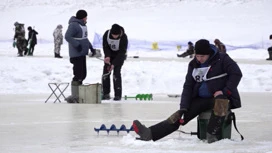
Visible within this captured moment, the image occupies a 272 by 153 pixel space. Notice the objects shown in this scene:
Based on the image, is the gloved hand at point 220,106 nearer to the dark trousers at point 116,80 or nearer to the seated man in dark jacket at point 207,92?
the seated man in dark jacket at point 207,92

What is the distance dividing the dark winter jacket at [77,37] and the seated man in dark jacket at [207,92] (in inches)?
263

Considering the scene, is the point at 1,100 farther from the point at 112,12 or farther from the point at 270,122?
the point at 112,12

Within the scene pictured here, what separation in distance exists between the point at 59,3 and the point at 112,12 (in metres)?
9.98

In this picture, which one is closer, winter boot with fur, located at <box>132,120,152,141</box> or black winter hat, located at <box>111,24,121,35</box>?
winter boot with fur, located at <box>132,120,152,141</box>

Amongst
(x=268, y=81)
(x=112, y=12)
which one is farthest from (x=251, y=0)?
(x=268, y=81)

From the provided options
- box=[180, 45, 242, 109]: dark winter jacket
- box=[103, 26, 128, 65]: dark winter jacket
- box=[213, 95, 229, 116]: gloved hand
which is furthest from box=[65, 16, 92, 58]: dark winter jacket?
box=[213, 95, 229, 116]: gloved hand

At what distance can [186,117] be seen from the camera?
354 inches

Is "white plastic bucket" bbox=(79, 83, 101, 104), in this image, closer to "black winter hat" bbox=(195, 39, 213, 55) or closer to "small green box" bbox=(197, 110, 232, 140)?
"small green box" bbox=(197, 110, 232, 140)

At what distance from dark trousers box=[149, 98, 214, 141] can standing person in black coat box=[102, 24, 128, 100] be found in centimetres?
671

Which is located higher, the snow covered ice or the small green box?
the small green box

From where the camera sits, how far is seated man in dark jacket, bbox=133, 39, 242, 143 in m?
8.66

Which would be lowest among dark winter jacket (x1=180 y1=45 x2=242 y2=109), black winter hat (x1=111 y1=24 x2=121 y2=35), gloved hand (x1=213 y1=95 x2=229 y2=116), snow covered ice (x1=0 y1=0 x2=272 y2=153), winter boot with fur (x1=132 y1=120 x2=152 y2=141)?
snow covered ice (x1=0 y1=0 x2=272 y2=153)

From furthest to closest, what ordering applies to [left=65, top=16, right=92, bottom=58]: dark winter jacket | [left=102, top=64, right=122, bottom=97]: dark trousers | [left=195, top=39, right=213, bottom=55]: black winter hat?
[left=102, top=64, right=122, bottom=97]: dark trousers → [left=65, top=16, right=92, bottom=58]: dark winter jacket → [left=195, top=39, right=213, bottom=55]: black winter hat

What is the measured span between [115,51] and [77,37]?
31.1 inches
